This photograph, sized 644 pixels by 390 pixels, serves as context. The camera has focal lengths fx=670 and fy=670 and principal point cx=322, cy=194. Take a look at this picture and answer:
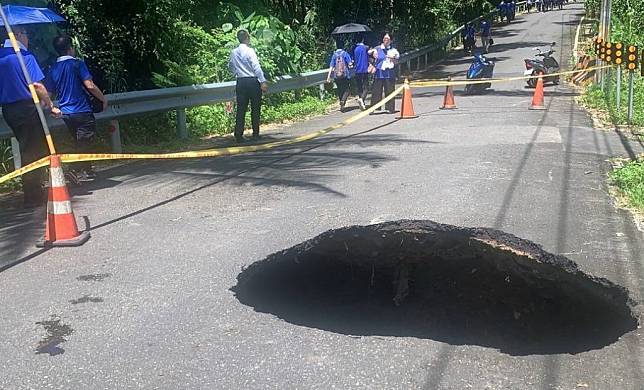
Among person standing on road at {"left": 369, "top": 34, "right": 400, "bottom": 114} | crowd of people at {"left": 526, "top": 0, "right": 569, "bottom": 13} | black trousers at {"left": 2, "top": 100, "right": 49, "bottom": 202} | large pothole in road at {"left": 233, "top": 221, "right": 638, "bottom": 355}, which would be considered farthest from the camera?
crowd of people at {"left": 526, "top": 0, "right": 569, "bottom": 13}

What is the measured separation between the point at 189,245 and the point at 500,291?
2.62m

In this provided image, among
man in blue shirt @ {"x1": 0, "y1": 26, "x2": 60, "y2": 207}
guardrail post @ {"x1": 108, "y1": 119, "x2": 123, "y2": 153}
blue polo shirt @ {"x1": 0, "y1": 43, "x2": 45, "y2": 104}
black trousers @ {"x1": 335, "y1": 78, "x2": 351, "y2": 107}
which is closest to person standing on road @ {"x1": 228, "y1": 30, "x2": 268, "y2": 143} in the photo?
guardrail post @ {"x1": 108, "y1": 119, "x2": 123, "y2": 153}

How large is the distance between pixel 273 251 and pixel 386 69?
36.4 ft

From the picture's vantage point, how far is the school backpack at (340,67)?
1648 centimetres

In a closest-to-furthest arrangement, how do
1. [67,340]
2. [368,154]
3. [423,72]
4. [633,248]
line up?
[67,340] → [633,248] → [368,154] → [423,72]

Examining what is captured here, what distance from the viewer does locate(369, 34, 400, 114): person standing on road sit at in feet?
52.0

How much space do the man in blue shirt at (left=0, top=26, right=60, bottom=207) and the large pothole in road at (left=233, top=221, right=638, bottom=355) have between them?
10.9 ft

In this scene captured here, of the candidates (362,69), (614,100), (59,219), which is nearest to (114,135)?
(59,219)

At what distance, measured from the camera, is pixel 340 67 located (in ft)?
54.1

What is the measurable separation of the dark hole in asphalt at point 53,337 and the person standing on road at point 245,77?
7608mm

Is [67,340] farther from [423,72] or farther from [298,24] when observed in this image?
[423,72]

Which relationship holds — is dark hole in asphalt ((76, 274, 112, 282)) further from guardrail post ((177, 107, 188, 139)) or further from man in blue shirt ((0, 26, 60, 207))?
guardrail post ((177, 107, 188, 139))

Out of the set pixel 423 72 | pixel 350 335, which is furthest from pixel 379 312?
pixel 423 72

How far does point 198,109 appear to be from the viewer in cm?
1417
